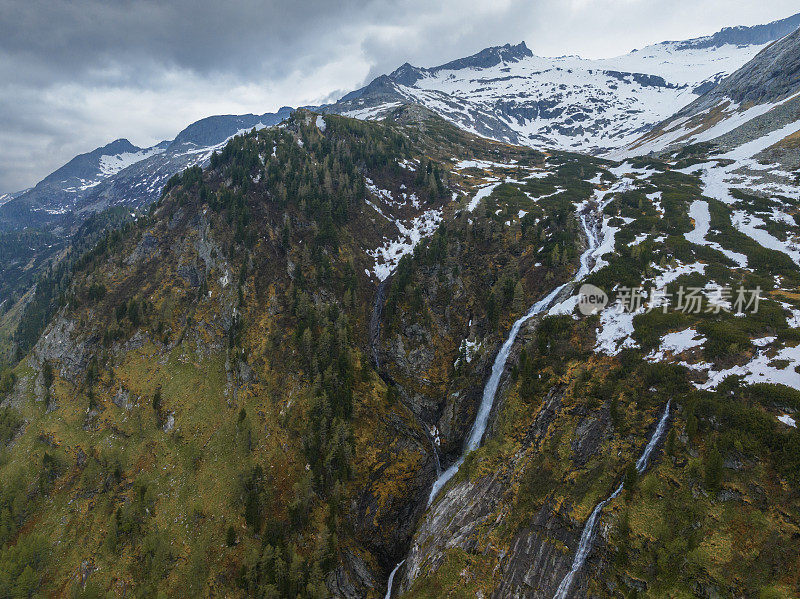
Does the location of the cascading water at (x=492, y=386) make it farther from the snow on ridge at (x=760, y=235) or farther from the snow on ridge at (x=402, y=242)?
the snow on ridge at (x=402, y=242)

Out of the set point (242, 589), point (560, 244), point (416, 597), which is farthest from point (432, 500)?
point (560, 244)

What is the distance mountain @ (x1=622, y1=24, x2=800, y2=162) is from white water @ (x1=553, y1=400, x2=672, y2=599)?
90803 mm

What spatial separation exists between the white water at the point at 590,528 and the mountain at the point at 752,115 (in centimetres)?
9080

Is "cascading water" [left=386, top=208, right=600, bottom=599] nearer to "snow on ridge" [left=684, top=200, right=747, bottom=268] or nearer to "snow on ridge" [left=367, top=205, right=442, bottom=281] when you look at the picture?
"snow on ridge" [left=684, top=200, right=747, bottom=268]

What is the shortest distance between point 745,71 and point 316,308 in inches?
8869

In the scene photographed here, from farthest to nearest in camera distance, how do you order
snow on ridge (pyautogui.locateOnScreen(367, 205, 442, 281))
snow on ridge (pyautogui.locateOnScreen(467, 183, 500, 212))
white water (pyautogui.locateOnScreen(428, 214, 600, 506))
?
snow on ridge (pyautogui.locateOnScreen(467, 183, 500, 212)) < snow on ridge (pyautogui.locateOnScreen(367, 205, 442, 281)) < white water (pyautogui.locateOnScreen(428, 214, 600, 506))

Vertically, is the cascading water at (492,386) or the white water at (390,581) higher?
the cascading water at (492,386)

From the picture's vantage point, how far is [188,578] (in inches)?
1508

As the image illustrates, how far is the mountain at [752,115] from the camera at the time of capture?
9362 centimetres

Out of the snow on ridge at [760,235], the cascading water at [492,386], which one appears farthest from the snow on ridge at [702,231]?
the cascading water at [492,386]

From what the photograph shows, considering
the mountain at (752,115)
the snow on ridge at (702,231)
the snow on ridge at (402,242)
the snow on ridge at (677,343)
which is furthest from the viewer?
the mountain at (752,115)

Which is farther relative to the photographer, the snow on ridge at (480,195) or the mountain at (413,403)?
the snow on ridge at (480,195)

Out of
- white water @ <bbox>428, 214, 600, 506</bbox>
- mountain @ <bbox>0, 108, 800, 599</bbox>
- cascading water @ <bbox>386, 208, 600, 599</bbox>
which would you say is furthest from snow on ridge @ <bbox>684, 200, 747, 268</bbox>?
white water @ <bbox>428, 214, 600, 506</bbox>

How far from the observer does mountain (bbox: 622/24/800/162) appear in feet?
307
